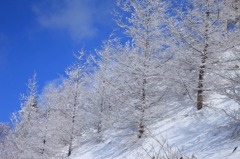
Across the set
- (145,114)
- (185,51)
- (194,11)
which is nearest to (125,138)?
(145,114)

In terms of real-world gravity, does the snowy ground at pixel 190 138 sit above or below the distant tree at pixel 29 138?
below

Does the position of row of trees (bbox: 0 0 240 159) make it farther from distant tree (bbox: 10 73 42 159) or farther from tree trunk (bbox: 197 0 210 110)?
distant tree (bbox: 10 73 42 159)

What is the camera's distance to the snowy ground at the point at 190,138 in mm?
6980

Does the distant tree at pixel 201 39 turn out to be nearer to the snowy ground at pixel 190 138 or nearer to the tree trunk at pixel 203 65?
the tree trunk at pixel 203 65

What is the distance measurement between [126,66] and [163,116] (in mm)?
2946

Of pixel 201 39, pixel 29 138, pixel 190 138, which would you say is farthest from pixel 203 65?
pixel 29 138

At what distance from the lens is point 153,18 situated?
523 inches

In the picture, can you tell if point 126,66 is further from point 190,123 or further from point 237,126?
point 237,126

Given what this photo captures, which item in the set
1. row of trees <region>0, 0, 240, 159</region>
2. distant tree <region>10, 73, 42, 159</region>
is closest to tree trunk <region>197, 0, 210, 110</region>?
row of trees <region>0, 0, 240, 159</region>

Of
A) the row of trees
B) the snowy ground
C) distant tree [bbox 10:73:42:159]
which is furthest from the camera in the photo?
distant tree [bbox 10:73:42:159]

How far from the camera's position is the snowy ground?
6.98 metres

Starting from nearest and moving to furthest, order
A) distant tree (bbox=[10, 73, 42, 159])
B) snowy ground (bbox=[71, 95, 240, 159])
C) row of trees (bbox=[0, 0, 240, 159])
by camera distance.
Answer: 1. snowy ground (bbox=[71, 95, 240, 159])
2. row of trees (bbox=[0, 0, 240, 159])
3. distant tree (bbox=[10, 73, 42, 159])

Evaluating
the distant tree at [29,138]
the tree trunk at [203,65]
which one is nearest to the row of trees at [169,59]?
the tree trunk at [203,65]

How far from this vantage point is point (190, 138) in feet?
31.2
